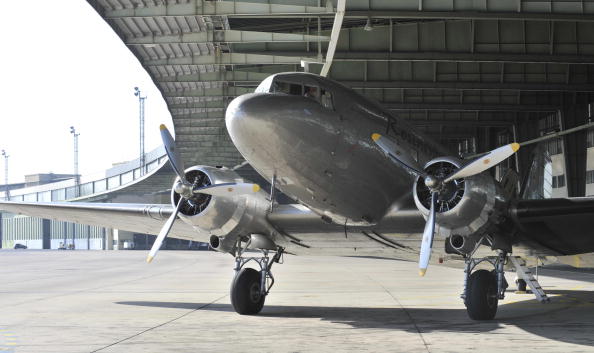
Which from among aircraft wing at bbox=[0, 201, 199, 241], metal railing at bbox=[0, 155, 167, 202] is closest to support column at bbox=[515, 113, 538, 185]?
aircraft wing at bbox=[0, 201, 199, 241]

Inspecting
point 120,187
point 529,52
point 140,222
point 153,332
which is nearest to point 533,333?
point 153,332

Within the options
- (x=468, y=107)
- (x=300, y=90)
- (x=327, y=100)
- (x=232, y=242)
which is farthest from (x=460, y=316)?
(x=468, y=107)

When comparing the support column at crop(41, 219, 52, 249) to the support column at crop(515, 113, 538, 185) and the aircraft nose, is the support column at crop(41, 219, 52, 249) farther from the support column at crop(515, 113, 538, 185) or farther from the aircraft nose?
the aircraft nose

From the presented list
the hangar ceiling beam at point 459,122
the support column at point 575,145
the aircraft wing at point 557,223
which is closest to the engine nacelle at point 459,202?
the aircraft wing at point 557,223

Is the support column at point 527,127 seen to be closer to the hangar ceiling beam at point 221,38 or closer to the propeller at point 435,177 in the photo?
the hangar ceiling beam at point 221,38

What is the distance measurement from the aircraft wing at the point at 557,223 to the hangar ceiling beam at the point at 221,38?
14.4 metres

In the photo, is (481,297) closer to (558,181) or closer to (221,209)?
(221,209)

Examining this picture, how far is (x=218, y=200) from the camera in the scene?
1590 cm

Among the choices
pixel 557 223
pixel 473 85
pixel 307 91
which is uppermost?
pixel 473 85

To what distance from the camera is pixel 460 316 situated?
15.5 metres

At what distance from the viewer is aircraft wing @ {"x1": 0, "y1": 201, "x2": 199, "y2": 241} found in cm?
1834

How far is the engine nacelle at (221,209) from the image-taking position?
1590cm

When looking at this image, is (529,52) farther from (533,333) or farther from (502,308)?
(533,333)

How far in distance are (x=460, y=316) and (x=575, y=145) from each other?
106 ft
